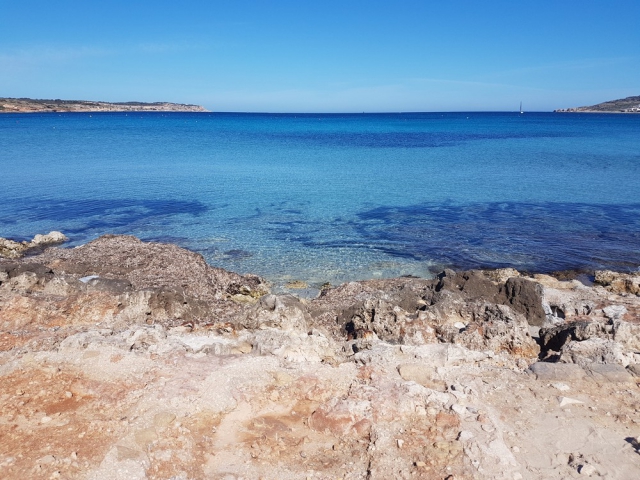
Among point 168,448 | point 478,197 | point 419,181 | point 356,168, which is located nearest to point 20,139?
point 356,168

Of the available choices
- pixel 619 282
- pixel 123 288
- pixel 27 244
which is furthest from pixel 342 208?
pixel 123 288

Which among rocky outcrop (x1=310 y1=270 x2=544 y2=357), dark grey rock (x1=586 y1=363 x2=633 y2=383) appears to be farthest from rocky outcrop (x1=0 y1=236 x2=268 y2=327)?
dark grey rock (x1=586 y1=363 x2=633 y2=383)

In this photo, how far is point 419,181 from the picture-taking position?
119 ft

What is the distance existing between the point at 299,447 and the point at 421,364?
2.95 m

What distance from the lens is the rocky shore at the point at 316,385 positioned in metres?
6.47

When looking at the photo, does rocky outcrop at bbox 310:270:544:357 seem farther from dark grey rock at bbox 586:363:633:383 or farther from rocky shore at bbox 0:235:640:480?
dark grey rock at bbox 586:363:633:383

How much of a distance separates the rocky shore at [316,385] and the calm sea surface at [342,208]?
570 centimetres

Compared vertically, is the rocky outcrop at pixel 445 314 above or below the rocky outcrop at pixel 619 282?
above

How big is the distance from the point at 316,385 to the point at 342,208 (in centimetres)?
1986

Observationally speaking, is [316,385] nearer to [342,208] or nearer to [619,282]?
[619,282]

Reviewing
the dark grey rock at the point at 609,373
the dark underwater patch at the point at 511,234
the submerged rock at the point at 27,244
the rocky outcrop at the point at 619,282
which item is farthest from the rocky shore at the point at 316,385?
the submerged rock at the point at 27,244

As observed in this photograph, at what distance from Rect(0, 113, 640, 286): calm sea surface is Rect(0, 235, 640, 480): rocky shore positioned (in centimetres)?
570

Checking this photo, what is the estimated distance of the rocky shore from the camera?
6473mm

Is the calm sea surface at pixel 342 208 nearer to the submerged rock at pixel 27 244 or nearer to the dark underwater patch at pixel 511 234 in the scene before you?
the dark underwater patch at pixel 511 234
